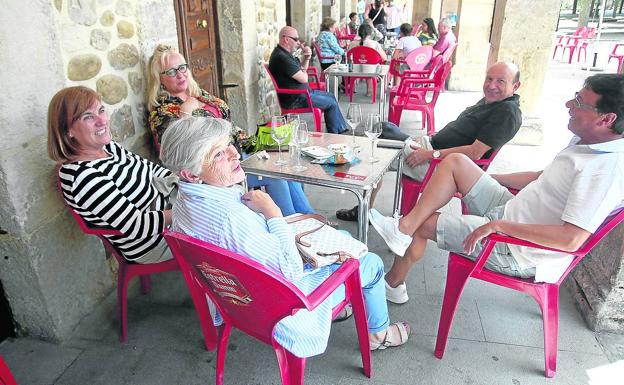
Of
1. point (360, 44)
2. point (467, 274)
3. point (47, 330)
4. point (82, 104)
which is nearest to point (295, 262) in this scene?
point (467, 274)

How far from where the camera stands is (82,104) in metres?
1.74

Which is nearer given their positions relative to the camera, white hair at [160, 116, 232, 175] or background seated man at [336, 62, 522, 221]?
white hair at [160, 116, 232, 175]

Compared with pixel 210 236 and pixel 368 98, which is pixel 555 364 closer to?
pixel 210 236

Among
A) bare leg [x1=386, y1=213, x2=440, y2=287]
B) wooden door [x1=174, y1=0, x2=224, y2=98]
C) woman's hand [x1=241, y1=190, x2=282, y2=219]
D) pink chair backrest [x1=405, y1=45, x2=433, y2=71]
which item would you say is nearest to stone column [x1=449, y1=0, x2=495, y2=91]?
pink chair backrest [x1=405, y1=45, x2=433, y2=71]

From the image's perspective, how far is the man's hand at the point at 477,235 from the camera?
1.65 metres

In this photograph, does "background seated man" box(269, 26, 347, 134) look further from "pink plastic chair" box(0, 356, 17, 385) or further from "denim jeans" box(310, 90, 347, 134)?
"pink plastic chair" box(0, 356, 17, 385)

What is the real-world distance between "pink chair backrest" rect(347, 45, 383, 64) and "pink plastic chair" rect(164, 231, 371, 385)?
4826 mm

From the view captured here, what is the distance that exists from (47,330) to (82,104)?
997mm

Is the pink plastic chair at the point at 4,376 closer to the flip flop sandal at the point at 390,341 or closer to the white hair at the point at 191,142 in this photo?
the white hair at the point at 191,142

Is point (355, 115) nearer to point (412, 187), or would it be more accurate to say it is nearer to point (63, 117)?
point (412, 187)

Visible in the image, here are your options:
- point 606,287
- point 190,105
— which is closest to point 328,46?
point 190,105

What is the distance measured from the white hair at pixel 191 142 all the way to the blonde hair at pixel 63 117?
1.85 feet

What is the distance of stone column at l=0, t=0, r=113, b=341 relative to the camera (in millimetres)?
1577

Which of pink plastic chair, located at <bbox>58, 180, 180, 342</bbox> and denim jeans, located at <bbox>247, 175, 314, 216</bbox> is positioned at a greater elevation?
denim jeans, located at <bbox>247, 175, 314, 216</bbox>
